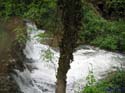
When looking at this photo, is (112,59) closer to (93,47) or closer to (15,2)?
(93,47)

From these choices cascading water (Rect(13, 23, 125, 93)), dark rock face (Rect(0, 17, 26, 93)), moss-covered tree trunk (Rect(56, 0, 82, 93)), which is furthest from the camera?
cascading water (Rect(13, 23, 125, 93))

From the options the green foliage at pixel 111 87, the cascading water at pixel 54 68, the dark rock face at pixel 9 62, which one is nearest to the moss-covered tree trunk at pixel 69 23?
the green foliage at pixel 111 87

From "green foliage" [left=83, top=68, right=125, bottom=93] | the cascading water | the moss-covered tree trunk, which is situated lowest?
the cascading water

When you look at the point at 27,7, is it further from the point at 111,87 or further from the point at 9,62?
the point at 9,62

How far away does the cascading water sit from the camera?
976cm

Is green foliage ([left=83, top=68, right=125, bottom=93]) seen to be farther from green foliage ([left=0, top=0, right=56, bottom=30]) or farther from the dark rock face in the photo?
green foliage ([left=0, top=0, right=56, bottom=30])

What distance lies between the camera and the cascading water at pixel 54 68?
9.76 meters

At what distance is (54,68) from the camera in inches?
465

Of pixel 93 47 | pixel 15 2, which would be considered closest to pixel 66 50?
pixel 15 2

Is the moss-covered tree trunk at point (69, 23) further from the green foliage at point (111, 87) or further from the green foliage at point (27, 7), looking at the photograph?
the green foliage at point (111, 87)

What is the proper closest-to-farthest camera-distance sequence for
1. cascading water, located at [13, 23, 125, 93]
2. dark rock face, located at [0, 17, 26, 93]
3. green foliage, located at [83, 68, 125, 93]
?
green foliage, located at [83, 68, 125, 93], dark rock face, located at [0, 17, 26, 93], cascading water, located at [13, 23, 125, 93]

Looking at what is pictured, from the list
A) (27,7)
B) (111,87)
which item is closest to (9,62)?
(111,87)

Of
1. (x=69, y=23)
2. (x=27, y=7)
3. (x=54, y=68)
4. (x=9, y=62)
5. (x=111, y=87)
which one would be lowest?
(x=54, y=68)

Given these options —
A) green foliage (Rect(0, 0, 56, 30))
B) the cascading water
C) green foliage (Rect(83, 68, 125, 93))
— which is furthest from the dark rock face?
green foliage (Rect(0, 0, 56, 30))
